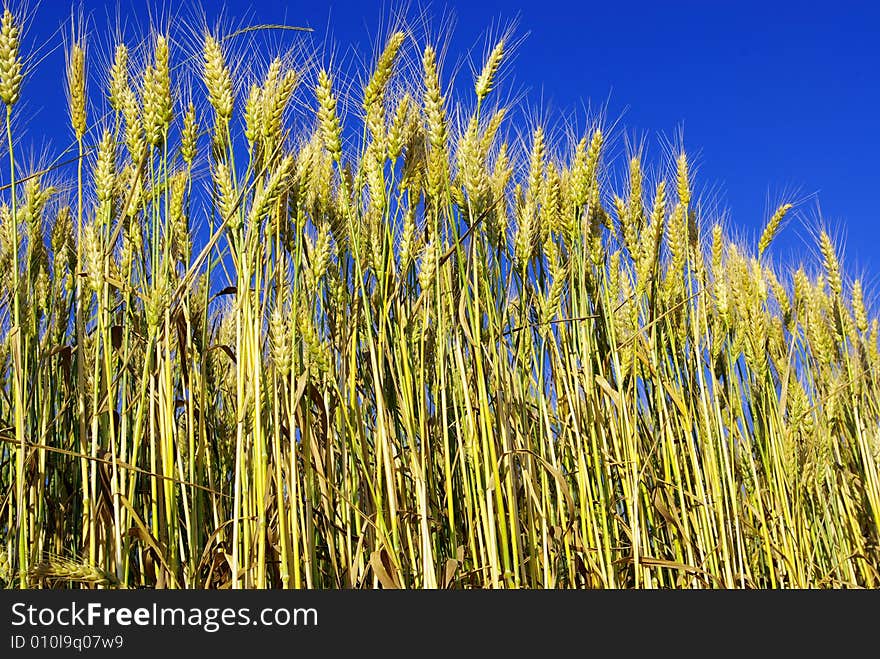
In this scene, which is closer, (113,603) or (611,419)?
(113,603)

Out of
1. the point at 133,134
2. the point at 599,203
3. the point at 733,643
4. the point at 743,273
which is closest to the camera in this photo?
the point at 733,643

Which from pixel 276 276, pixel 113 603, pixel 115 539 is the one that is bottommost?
pixel 113 603

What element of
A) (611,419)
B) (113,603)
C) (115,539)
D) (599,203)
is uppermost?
(599,203)

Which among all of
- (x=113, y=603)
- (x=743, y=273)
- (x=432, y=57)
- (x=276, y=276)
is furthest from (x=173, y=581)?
(x=743, y=273)

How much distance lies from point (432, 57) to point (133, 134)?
2.70 ft

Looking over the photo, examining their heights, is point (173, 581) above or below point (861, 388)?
below

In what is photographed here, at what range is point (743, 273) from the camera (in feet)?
10.1

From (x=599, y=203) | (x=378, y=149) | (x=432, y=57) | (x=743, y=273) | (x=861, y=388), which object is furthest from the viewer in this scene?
(x=861, y=388)

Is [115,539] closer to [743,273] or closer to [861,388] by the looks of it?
[743,273]

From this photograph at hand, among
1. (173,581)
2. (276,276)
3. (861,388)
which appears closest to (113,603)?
(173,581)

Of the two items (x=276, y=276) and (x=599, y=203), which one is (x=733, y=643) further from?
(x=599, y=203)

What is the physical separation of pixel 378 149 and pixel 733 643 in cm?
143

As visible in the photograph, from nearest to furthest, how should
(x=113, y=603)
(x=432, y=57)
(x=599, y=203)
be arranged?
1. (x=113, y=603)
2. (x=432, y=57)
3. (x=599, y=203)

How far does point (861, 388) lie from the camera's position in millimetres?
3631
